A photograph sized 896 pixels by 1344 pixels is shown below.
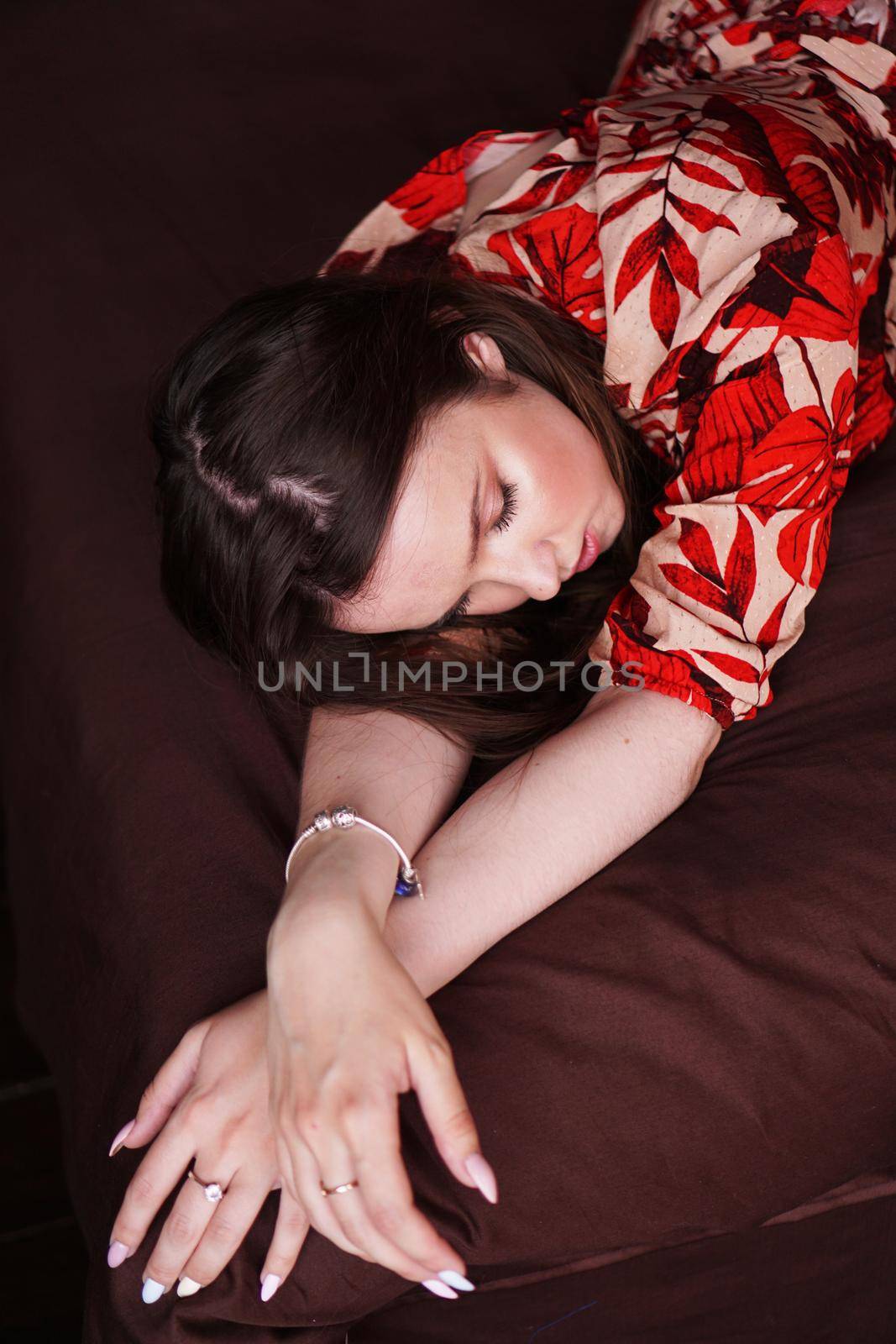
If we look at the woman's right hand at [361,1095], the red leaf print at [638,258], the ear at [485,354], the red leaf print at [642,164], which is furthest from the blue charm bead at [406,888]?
the red leaf print at [642,164]

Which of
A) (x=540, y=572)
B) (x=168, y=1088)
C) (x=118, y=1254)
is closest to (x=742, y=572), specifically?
(x=540, y=572)

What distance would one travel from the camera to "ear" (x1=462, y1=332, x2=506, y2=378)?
1066 millimetres

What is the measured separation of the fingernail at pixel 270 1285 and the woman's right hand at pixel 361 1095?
0.19 feet

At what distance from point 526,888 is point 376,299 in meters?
0.55

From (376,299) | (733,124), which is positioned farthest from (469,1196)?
(733,124)

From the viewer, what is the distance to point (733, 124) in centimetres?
106

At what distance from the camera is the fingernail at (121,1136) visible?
0.89m

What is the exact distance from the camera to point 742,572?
941 millimetres

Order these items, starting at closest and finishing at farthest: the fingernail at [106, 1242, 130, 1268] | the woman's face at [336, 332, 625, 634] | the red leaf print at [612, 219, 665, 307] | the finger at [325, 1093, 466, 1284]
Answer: the finger at [325, 1093, 466, 1284] < the fingernail at [106, 1242, 130, 1268] < the woman's face at [336, 332, 625, 634] < the red leaf print at [612, 219, 665, 307]

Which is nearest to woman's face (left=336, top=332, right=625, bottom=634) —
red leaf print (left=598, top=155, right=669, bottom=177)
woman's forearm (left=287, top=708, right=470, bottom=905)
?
woman's forearm (left=287, top=708, right=470, bottom=905)

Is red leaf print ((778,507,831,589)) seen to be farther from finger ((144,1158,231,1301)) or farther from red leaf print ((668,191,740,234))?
finger ((144,1158,231,1301))

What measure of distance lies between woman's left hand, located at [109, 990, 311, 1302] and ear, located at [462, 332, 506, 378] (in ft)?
1.96

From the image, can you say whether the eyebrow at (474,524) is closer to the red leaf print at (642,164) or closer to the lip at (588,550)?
the lip at (588,550)

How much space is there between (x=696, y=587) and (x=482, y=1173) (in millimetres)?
485
